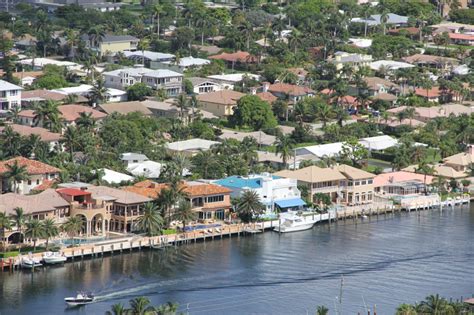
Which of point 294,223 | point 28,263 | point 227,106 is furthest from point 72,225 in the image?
point 227,106

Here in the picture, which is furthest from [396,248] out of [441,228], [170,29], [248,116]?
[170,29]

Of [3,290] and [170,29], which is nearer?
[3,290]

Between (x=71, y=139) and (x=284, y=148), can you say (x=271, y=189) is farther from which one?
(x=71, y=139)

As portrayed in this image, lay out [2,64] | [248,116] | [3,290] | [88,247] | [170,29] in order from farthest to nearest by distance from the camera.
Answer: [170,29], [2,64], [248,116], [88,247], [3,290]

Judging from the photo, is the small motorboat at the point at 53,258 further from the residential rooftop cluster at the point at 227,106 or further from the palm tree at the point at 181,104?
the palm tree at the point at 181,104

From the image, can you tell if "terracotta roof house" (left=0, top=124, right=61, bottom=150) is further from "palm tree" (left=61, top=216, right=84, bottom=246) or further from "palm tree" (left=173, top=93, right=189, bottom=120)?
"palm tree" (left=61, top=216, right=84, bottom=246)

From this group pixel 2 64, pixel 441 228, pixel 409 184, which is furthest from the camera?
pixel 2 64

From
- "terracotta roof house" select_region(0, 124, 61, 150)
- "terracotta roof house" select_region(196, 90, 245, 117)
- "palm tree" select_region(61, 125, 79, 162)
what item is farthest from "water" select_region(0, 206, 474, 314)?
"terracotta roof house" select_region(196, 90, 245, 117)

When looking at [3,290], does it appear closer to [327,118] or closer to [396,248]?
[396,248]
